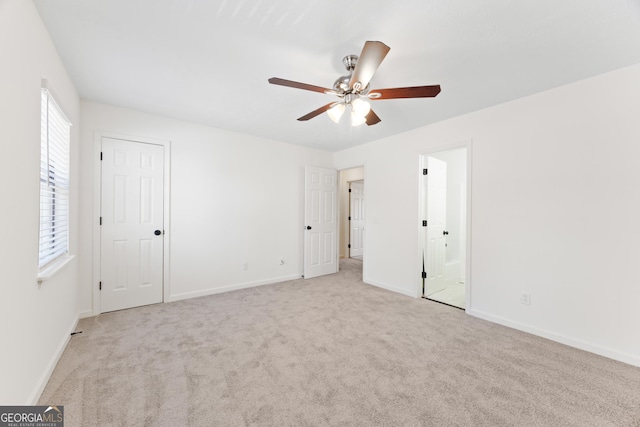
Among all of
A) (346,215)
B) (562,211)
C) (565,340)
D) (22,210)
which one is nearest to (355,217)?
(346,215)

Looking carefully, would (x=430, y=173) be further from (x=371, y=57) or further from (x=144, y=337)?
(x=144, y=337)

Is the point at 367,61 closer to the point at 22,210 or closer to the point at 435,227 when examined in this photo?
the point at 22,210

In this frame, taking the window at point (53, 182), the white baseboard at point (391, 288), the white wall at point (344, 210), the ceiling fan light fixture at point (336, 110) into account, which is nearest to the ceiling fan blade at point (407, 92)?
the ceiling fan light fixture at point (336, 110)

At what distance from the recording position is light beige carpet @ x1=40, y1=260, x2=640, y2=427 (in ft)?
5.01

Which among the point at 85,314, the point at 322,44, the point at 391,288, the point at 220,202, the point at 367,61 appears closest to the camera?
the point at 367,61

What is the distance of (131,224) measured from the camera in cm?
319

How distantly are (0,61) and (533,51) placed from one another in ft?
10.6

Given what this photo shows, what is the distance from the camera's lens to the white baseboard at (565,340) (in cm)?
208

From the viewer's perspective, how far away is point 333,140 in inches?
170

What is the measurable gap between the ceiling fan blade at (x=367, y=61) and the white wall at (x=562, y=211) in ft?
4.31

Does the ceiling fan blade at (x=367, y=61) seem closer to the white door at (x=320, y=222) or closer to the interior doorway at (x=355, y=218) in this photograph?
the white door at (x=320, y=222)

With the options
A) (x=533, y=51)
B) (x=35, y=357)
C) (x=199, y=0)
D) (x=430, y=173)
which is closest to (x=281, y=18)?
(x=199, y=0)

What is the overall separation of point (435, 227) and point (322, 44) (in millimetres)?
3049

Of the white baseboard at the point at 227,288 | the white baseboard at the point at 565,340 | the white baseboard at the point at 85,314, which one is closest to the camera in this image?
the white baseboard at the point at 565,340
